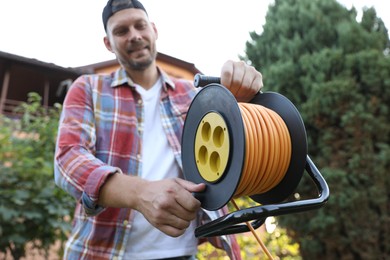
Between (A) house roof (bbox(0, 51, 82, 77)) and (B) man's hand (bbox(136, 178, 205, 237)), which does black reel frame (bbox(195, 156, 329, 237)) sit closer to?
(B) man's hand (bbox(136, 178, 205, 237))

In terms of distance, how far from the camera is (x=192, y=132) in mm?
1309

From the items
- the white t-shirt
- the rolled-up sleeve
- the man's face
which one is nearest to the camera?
the rolled-up sleeve

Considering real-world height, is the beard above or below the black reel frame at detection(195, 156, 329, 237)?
above

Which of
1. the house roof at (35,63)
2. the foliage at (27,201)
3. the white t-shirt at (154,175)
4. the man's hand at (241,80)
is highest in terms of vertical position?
the house roof at (35,63)

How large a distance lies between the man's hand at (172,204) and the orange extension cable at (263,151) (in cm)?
13

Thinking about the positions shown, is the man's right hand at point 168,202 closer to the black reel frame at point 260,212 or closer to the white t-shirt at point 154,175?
the black reel frame at point 260,212

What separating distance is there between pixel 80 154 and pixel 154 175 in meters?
0.38

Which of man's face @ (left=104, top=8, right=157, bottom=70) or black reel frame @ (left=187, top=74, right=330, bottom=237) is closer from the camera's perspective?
black reel frame @ (left=187, top=74, right=330, bottom=237)

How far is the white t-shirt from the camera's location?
178cm

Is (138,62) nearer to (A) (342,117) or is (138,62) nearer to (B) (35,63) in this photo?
(A) (342,117)

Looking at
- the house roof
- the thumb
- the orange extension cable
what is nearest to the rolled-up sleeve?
the thumb

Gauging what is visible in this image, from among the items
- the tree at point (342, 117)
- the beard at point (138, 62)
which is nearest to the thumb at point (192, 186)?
the beard at point (138, 62)

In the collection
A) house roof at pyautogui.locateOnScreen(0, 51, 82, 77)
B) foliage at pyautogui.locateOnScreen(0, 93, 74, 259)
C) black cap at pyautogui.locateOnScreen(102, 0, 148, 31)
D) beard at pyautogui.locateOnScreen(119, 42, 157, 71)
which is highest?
house roof at pyautogui.locateOnScreen(0, 51, 82, 77)

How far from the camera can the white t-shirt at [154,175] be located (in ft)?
5.83
